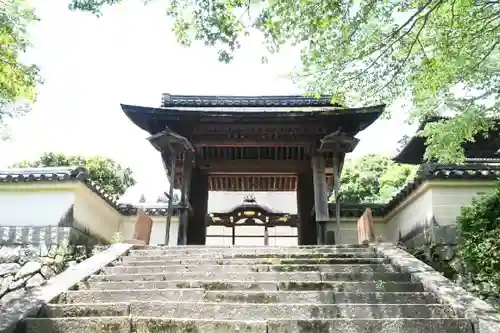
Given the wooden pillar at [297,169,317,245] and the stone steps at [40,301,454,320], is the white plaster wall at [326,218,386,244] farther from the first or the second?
the stone steps at [40,301,454,320]

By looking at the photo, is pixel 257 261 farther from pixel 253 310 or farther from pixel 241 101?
pixel 241 101

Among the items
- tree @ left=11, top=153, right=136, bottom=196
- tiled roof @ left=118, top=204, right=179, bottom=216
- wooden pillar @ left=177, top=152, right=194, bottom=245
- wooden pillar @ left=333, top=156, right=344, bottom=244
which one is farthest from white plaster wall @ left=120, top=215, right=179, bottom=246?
tree @ left=11, top=153, right=136, bottom=196

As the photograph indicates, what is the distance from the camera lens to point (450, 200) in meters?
8.70

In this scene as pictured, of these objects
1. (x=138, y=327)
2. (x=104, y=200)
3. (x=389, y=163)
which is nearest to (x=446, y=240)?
(x=138, y=327)

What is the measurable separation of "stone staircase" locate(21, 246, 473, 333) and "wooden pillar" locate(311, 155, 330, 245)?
2.87m

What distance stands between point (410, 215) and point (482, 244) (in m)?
3.28

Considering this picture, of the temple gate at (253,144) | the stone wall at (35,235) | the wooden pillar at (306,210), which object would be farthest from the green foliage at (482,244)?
the stone wall at (35,235)

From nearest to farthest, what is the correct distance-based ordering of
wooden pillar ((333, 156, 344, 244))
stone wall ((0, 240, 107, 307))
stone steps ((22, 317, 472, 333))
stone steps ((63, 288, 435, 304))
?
stone steps ((22, 317, 472, 333))
stone steps ((63, 288, 435, 304))
stone wall ((0, 240, 107, 307))
wooden pillar ((333, 156, 344, 244))

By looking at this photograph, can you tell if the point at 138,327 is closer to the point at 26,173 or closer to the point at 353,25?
the point at 353,25

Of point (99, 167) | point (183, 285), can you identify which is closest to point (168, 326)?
point (183, 285)

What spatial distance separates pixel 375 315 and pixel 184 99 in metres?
10.5

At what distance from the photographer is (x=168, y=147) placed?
10.4 m

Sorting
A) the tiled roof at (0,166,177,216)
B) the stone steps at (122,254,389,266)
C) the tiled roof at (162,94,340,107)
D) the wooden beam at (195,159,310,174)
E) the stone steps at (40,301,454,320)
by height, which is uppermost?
the tiled roof at (162,94,340,107)

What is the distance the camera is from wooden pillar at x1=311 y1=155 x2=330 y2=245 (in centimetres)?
1009
